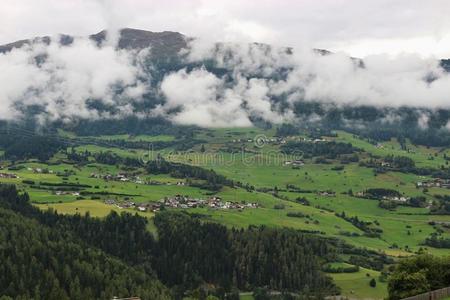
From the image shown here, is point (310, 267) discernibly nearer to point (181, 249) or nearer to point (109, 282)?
point (181, 249)

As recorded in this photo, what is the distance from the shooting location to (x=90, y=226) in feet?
568

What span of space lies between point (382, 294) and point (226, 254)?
44242 millimetres

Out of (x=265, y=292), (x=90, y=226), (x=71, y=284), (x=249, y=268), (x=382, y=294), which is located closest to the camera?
(x=71, y=284)

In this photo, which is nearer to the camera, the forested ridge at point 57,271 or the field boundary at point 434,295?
the field boundary at point 434,295

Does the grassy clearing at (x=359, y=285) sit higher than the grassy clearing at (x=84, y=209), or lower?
lower

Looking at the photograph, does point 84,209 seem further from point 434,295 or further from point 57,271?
point 434,295

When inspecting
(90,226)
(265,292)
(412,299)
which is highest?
(412,299)

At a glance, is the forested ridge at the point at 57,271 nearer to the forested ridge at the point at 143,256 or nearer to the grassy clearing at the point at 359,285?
the forested ridge at the point at 143,256

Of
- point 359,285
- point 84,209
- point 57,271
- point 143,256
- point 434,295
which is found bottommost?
point 359,285

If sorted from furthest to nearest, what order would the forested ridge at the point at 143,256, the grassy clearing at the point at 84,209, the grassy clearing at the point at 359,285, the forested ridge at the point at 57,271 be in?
the grassy clearing at the point at 84,209 < the grassy clearing at the point at 359,285 < the forested ridge at the point at 143,256 < the forested ridge at the point at 57,271

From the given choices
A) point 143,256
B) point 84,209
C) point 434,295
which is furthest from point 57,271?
point 434,295

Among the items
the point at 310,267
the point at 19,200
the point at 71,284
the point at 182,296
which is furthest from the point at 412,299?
the point at 19,200

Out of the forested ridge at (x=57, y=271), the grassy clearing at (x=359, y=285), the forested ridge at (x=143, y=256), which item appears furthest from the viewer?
the grassy clearing at (x=359, y=285)

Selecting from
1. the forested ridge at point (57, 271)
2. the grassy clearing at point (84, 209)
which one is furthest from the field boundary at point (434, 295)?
the grassy clearing at point (84, 209)
